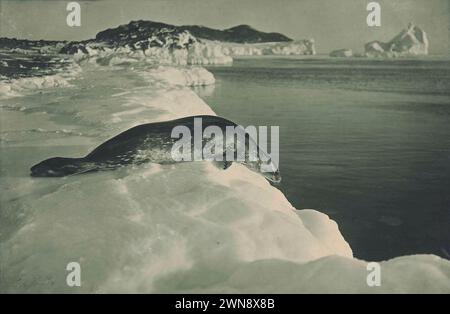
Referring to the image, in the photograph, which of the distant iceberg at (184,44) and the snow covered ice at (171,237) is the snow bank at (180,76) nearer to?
the distant iceberg at (184,44)

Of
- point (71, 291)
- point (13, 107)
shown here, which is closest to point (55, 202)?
point (71, 291)

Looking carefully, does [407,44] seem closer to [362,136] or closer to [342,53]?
[342,53]

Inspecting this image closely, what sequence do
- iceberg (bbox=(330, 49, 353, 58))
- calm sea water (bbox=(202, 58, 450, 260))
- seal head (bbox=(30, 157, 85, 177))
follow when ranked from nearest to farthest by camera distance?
seal head (bbox=(30, 157, 85, 177))
calm sea water (bbox=(202, 58, 450, 260))
iceberg (bbox=(330, 49, 353, 58))

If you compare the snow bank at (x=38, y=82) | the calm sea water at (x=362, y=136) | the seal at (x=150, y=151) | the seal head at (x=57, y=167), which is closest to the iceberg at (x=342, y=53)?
the calm sea water at (x=362, y=136)

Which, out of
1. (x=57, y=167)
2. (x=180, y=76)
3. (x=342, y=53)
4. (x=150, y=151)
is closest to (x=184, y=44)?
(x=180, y=76)

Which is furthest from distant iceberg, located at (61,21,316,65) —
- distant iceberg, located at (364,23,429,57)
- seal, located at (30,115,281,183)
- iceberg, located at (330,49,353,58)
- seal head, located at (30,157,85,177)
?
seal head, located at (30,157,85,177)

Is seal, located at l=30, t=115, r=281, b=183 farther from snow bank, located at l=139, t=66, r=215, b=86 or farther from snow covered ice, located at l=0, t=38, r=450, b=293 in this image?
snow bank, located at l=139, t=66, r=215, b=86

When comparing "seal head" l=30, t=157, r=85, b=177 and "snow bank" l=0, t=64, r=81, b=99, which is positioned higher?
"snow bank" l=0, t=64, r=81, b=99
